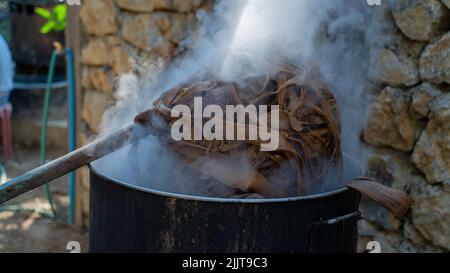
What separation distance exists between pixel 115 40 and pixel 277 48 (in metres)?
1.84

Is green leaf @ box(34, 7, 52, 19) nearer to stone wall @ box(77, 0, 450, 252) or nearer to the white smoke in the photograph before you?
the white smoke

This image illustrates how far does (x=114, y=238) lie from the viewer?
68.7 inches

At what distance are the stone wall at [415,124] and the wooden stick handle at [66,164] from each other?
1322 mm

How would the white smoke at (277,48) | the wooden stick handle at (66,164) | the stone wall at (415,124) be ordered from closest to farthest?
the wooden stick handle at (66,164) < the white smoke at (277,48) < the stone wall at (415,124)

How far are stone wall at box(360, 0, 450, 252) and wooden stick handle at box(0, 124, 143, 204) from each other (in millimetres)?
1322

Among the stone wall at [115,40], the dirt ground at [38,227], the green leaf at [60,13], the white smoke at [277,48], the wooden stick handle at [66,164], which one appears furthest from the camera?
the green leaf at [60,13]

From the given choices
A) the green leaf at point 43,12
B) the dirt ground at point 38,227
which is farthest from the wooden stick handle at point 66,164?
the green leaf at point 43,12

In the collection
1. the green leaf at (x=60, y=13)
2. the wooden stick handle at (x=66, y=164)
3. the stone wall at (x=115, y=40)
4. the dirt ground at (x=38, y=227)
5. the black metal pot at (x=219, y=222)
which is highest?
the green leaf at (x=60, y=13)

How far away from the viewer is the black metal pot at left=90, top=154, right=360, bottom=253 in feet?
5.20

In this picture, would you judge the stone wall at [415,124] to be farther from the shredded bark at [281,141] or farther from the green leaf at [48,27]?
the green leaf at [48,27]

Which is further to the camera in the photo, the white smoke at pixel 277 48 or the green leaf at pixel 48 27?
the green leaf at pixel 48 27

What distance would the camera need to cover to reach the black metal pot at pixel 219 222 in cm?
158

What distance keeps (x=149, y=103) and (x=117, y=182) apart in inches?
27.5
